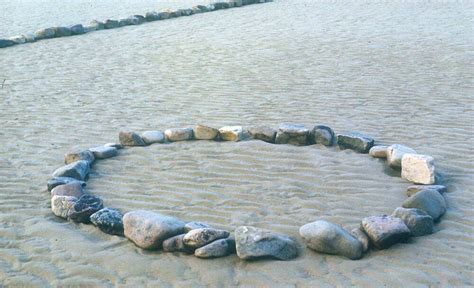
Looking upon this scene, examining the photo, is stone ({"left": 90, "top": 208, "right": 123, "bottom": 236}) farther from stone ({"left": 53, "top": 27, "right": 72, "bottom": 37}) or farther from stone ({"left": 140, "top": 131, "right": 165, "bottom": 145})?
stone ({"left": 53, "top": 27, "right": 72, "bottom": 37})

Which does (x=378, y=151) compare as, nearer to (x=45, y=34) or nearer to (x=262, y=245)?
(x=262, y=245)

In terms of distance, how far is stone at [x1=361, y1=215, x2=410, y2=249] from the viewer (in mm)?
4441

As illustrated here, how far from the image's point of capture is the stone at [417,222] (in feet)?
15.2

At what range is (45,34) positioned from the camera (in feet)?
51.2

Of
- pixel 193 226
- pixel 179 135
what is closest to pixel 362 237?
pixel 193 226

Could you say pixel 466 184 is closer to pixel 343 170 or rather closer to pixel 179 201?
pixel 343 170

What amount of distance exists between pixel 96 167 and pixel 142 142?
0.77 m

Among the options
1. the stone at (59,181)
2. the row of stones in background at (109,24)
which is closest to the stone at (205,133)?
the stone at (59,181)

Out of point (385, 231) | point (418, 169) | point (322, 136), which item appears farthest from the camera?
point (322, 136)

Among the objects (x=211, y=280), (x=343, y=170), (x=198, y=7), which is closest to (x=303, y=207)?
(x=343, y=170)

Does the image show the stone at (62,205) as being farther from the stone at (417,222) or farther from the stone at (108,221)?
the stone at (417,222)

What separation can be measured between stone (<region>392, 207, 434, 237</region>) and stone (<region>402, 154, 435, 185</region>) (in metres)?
0.85

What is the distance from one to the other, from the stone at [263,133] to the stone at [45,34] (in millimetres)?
10098

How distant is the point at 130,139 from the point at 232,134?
107 cm
